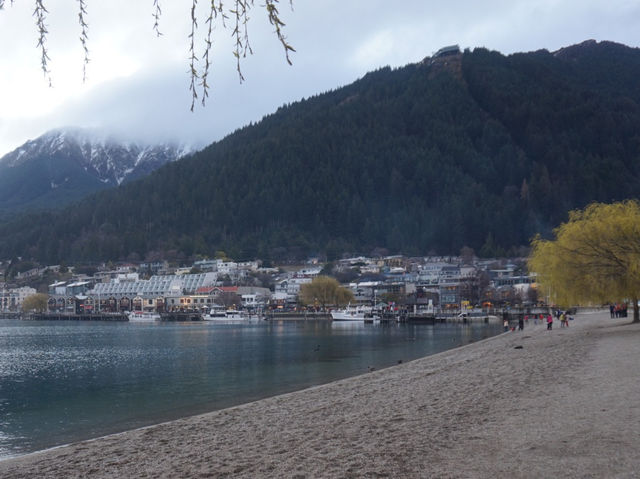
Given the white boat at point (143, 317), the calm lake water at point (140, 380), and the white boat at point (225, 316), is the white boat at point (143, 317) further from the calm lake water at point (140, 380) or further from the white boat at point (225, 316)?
the calm lake water at point (140, 380)

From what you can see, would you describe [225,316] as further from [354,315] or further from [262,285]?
[262,285]

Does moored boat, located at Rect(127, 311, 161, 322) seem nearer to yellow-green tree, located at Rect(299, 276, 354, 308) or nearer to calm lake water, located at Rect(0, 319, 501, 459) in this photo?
yellow-green tree, located at Rect(299, 276, 354, 308)

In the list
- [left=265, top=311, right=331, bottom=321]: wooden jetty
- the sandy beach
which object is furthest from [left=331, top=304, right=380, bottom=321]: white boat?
the sandy beach

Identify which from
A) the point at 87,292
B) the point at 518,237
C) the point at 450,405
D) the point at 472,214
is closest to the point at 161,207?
the point at 87,292

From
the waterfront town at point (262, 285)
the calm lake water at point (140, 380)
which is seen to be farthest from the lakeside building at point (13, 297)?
the calm lake water at point (140, 380)

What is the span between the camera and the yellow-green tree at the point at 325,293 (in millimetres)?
116000

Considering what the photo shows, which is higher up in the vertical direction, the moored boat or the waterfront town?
the waterfront town

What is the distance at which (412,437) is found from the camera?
896 cm

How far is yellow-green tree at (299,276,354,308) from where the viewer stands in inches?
4567

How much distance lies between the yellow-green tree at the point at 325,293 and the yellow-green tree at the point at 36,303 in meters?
68.2

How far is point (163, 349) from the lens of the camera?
45.8m

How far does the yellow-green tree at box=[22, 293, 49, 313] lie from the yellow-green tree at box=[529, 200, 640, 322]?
138 metres

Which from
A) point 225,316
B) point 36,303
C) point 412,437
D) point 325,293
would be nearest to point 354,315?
point 325,293

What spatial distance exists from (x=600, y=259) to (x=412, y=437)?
24.8 m
